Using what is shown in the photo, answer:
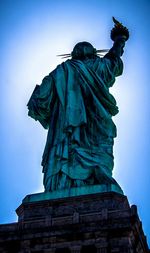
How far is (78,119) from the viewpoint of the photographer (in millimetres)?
33062

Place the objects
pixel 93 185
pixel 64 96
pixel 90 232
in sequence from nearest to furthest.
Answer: pixel 90 232, pixel 93 185, pixel 64 96

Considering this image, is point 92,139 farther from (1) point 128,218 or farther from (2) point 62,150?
(1) point 128,218

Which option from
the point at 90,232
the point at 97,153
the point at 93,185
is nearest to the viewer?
the point at 90,232

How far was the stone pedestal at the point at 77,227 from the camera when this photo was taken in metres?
27.5

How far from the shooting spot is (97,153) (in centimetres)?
3206

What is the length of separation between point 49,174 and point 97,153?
2.05 metres

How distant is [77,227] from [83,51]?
10866mm

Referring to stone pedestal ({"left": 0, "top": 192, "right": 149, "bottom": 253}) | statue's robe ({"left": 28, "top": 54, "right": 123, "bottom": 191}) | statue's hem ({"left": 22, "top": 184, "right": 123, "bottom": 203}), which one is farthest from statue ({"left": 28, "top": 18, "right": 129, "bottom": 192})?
stone pedestal ({"left": 0, "top": 192, "right": 149, "bottom": 253})

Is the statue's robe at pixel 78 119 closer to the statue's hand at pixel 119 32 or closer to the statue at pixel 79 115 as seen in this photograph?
the statue at pixel 79 115

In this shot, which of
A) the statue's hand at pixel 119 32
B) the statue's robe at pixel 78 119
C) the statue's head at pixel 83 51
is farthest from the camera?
the statue's hand at pixel 119 32

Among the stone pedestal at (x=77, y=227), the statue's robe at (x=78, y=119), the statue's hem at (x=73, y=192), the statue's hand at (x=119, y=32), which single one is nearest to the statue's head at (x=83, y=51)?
the statue's robe at (x=78, y=119)

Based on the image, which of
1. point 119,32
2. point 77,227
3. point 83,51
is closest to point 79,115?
point 83,51

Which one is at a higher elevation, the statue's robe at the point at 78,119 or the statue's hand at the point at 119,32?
the statue's hand at the point at 119,32

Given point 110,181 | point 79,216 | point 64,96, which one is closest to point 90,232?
point 79,216
